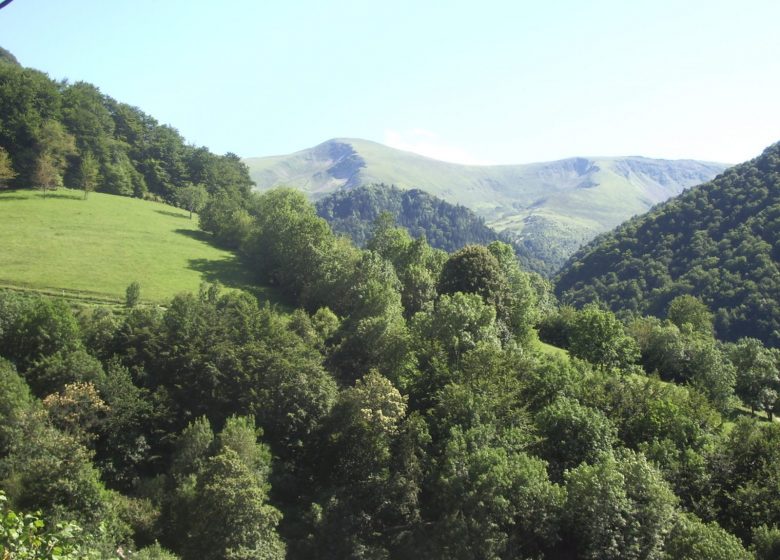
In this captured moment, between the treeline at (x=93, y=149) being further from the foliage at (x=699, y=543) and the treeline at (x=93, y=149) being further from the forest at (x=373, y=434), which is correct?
the foliage at (x=699, y=543)

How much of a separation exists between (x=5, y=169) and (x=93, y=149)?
26177 millimetres

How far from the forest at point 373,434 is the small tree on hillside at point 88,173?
56.2 metres

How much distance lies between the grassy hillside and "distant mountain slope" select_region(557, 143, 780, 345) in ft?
412

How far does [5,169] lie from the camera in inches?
3930

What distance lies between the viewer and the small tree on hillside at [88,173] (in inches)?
4412

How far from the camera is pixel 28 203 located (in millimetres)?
98688

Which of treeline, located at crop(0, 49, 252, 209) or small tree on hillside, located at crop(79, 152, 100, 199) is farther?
small tree on hillside, located at crop(79, 152, 100, 199)

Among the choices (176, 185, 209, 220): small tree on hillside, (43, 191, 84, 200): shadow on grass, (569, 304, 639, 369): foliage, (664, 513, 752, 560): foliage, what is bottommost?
(664, 513, 752, 560): foliage

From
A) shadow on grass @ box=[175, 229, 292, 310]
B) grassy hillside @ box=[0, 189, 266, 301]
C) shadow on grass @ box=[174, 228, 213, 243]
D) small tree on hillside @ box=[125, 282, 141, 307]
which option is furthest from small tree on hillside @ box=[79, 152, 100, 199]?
small tree on hillside @ box=[125, 282, 141, 307]

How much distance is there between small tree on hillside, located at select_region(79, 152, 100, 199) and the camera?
112 metres

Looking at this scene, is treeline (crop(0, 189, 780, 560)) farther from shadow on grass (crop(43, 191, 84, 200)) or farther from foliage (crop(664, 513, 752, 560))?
shadow on grass (crop(43, 191, 84, 200))

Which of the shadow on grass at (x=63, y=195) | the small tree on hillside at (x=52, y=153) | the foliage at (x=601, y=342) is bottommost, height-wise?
the foliage at (x=601, y=342)

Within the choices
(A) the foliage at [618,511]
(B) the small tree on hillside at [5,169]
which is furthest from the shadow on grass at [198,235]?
(A) the foliage at [618,511]

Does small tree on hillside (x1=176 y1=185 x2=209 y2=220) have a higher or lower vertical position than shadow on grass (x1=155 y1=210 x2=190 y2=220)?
higher
